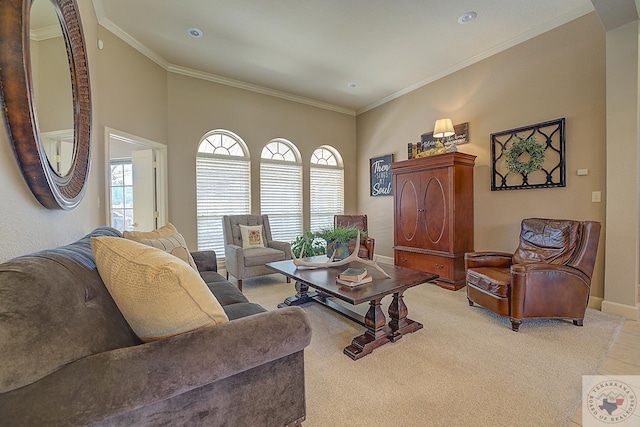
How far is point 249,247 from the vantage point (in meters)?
4.02

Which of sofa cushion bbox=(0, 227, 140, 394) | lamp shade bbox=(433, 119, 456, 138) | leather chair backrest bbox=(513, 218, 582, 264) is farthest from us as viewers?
lamp shade bbox=(433, 119, 456, 138)

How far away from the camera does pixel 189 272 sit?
102 cm

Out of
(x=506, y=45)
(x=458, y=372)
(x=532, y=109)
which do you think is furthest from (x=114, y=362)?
(x=506, y=45)

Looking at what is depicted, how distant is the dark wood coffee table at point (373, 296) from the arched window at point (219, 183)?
7.38 ft

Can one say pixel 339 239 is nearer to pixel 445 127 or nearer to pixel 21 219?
pixel 21 219

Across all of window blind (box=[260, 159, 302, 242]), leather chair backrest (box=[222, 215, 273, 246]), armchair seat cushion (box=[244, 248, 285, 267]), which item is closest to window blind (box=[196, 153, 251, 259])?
window blind (box=[260, 159, 302, 242])

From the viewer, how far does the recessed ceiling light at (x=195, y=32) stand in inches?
127

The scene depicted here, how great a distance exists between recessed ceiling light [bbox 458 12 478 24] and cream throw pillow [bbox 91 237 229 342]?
12.2 ft

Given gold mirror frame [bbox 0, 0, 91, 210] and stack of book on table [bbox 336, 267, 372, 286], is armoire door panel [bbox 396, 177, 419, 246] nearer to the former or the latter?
stack of book on table [bbox 336, 267, 372, 286]

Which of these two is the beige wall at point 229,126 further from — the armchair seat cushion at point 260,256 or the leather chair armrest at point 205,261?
the leather chair armrest at point 205,261

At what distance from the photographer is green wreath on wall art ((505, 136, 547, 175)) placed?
3.28m

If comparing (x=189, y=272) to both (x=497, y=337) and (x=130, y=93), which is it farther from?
(x=130, y=93)

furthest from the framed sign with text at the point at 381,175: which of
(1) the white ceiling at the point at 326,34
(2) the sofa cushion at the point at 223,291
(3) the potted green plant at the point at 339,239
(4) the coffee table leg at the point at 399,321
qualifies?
(2) the sofa cushion at the point at 223,291

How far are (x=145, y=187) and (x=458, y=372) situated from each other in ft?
14.1
